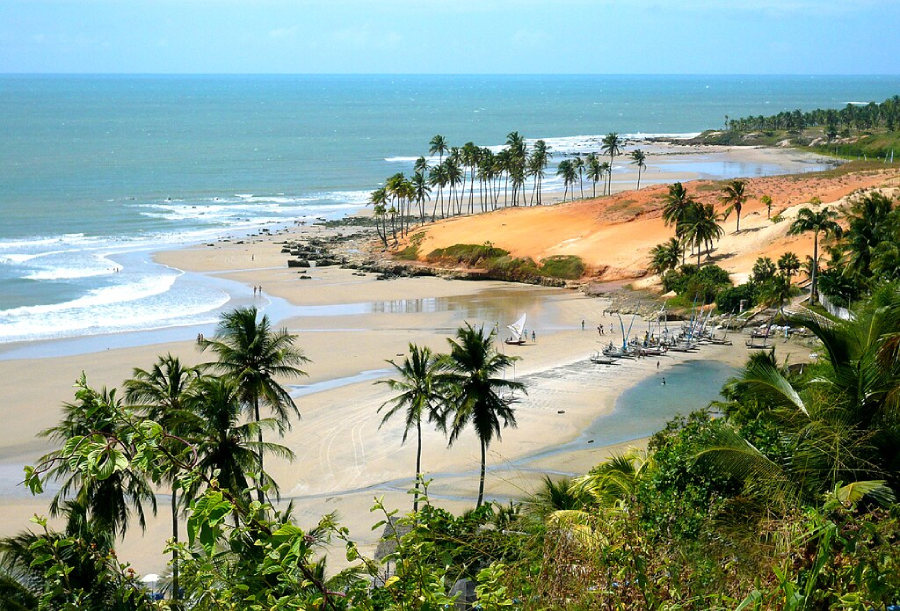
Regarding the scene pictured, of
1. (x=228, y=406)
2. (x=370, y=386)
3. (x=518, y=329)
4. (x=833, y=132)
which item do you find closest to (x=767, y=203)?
(x=518, y=329)

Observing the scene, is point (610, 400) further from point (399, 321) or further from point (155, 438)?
point (155, 438)

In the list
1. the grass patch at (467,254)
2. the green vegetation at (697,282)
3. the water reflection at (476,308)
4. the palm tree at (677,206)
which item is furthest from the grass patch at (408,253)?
the green vegetation at (697,282)

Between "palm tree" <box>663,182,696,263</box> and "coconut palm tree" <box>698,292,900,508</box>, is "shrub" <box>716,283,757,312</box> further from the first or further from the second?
"coconut palm tree" <box>698,292,900,508</box>

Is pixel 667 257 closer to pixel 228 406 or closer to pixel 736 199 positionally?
pixel 736 199

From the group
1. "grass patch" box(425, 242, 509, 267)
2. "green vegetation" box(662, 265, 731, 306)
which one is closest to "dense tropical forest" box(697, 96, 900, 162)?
"green vegetation" box(662, 265, 731, 306)

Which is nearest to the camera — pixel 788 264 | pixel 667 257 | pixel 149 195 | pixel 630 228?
pixel 788 264

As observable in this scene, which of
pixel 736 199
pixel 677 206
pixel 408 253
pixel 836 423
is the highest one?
pixel 836 423
